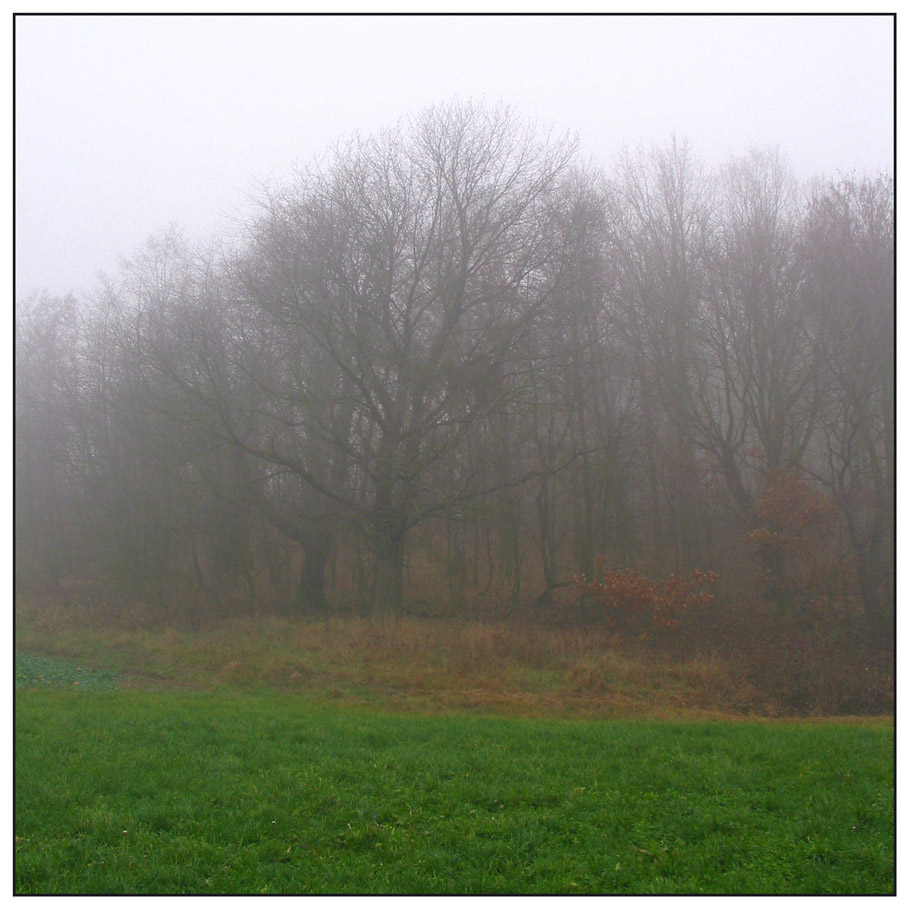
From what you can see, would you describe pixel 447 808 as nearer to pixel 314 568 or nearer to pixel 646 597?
pixel 646 597

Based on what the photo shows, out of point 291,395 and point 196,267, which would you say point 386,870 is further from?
point 196,267

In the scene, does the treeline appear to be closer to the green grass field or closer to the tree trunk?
the tree trunk

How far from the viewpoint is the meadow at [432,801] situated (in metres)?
4.95

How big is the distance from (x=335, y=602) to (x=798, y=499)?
15.2 meters

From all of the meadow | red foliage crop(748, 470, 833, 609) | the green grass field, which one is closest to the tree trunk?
the meadow

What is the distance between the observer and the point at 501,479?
947 inches

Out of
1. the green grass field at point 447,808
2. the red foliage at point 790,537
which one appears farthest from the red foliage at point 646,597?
the green grass field at point 447,808

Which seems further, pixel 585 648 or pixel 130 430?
pixel 130 430

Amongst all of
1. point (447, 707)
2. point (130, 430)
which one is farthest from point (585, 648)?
point (130, 430)

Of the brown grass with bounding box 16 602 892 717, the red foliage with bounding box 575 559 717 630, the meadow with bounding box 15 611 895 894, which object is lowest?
the brown grass with bounding box 16 602 892 717

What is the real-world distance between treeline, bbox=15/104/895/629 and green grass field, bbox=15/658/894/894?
1184 cm

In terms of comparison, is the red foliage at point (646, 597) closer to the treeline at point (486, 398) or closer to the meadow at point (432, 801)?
the treeline at point (486, 398)

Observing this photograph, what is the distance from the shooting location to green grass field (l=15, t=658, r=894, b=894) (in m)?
4.93

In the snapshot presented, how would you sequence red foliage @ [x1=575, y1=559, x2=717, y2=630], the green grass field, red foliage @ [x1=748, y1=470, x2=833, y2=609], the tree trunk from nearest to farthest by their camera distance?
the green grass field, red foliage @ [x1=575, y1=559, x2=717, y2=630], red foliage @ [x1=748, y1=470, x2=833, y2=609], the tree trunk
